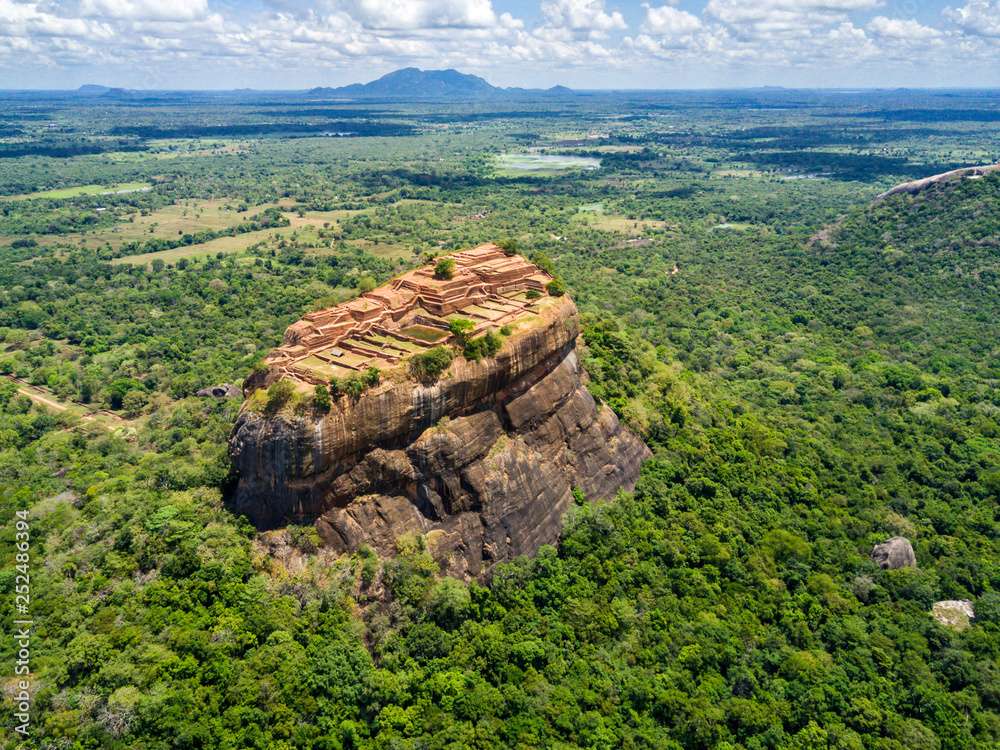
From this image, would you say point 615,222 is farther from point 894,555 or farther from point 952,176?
point 894,555

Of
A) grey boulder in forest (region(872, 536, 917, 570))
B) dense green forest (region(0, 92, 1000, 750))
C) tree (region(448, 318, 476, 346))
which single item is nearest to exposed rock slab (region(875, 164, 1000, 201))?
dense green forest (region(0, 92, 1000, 750))

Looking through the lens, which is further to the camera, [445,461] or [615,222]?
[615,222]

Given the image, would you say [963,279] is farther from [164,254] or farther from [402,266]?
[164,254]

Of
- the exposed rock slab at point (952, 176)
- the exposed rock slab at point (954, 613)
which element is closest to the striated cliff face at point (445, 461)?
the exposed rock slab at point (954, 613)

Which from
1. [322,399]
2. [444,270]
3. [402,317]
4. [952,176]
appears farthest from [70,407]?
[952,176]

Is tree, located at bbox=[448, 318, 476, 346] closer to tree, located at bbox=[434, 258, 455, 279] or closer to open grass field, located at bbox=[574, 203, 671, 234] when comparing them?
tree, located at bbox=[434, 258, 455, 279]

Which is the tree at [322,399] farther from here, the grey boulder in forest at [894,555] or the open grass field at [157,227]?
the open grass field at [157,227]
